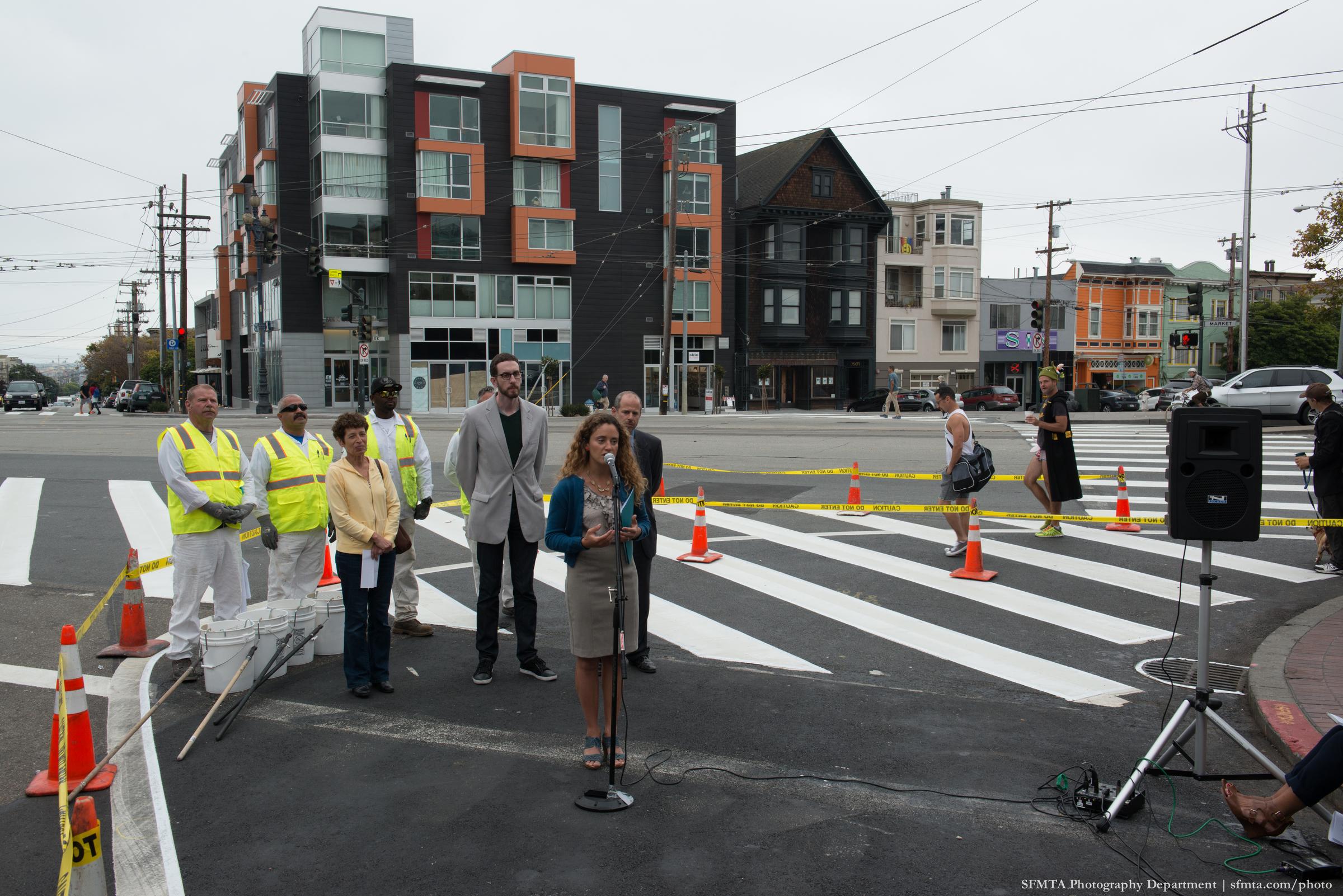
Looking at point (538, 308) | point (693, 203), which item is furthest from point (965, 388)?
→ point (538, 308)

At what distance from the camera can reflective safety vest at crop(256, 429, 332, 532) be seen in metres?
6.87

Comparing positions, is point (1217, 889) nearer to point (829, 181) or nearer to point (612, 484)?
point (612, 484)

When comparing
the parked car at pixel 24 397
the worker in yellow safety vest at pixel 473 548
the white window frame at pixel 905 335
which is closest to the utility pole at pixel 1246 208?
the white window frame at pixel 905 335

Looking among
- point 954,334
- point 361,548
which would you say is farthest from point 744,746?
point 954,334

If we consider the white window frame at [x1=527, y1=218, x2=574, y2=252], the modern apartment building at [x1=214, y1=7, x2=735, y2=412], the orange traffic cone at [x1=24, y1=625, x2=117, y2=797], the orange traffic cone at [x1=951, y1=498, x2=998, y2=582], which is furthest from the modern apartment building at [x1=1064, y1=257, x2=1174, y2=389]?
the orange traffic cone at [x1=24, y1=625, x2=117, y2=797]

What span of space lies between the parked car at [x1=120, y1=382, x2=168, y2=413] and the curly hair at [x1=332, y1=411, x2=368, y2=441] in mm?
44820

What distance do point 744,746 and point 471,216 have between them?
41.1 m

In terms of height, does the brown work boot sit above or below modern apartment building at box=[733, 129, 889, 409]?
below

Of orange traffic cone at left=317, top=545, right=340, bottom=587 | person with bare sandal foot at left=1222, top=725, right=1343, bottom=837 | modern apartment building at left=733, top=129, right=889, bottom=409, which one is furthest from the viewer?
modern apartment building at left=733, top=129, right=889, bottom=409

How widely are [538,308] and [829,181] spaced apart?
18917mm

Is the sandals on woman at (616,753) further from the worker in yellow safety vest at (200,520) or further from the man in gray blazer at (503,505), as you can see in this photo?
the worker in yellow safety vest at (200,520)

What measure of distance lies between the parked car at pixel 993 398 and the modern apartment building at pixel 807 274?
772cm

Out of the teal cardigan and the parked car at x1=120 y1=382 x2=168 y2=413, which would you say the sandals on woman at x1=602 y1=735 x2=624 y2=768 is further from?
the parked car at x1=120 y1=382 x2=168 y2=413

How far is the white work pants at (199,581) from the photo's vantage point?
21.3 feet
